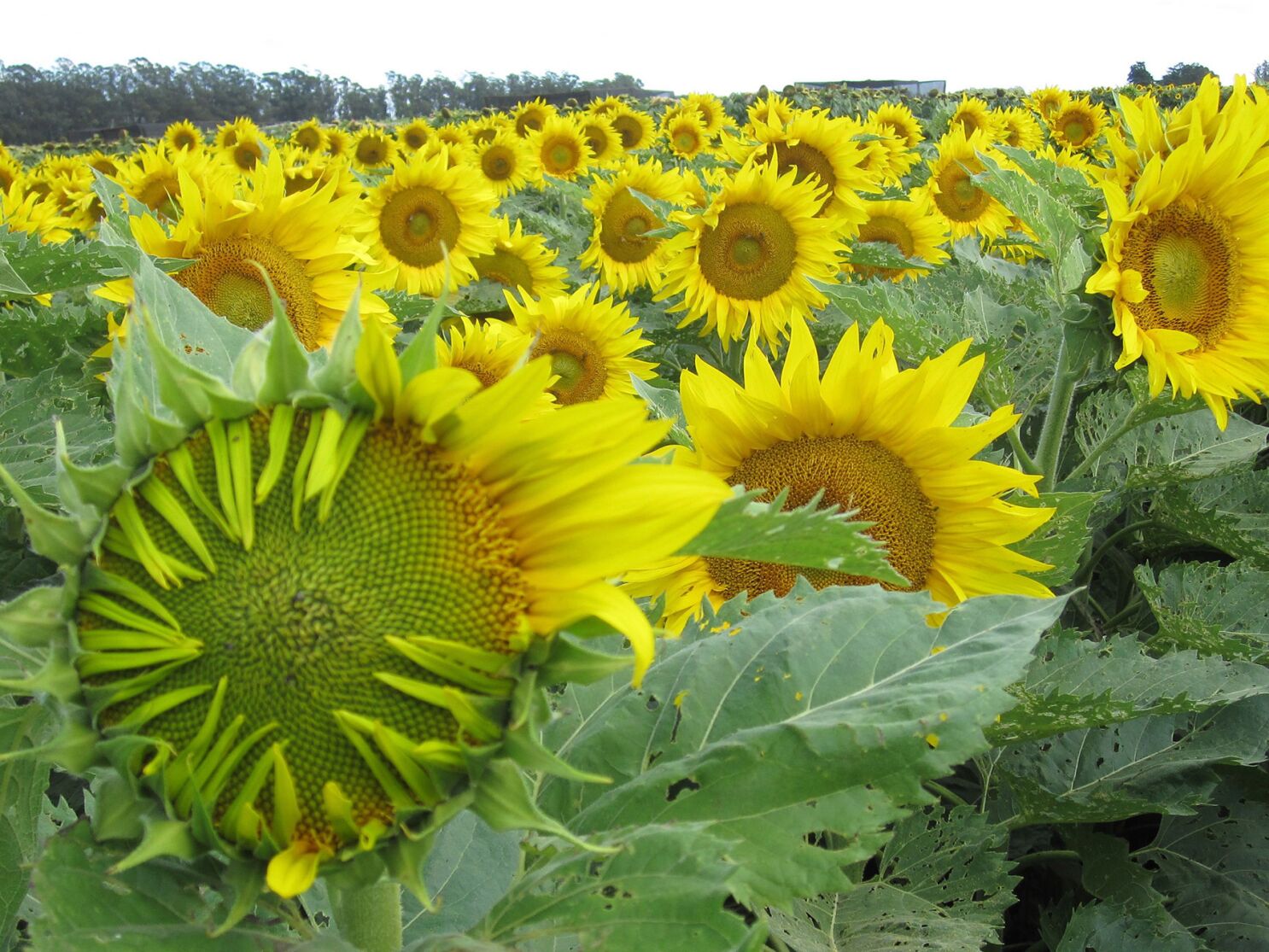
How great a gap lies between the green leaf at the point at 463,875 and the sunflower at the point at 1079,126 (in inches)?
375

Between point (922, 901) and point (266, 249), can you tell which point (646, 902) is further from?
point (266, 249)

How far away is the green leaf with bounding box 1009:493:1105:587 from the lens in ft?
6.30

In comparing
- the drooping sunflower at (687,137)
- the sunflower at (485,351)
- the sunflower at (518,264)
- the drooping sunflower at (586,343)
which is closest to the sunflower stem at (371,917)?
the sunflower at (485,351)

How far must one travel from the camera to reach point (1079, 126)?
926 centimetres

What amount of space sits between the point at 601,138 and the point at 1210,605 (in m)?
8.18

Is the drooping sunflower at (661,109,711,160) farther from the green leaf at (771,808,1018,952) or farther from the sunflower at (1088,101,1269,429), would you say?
the green leaf at (771,808,1018,952)

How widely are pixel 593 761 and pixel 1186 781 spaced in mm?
1639

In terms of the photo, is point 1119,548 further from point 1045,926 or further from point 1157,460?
point 1045,926

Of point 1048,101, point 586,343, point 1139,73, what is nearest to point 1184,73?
point 1139,73

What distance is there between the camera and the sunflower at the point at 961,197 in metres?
5.80

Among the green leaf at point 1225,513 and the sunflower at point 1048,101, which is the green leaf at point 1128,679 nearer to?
the green leaf at point 1225,513

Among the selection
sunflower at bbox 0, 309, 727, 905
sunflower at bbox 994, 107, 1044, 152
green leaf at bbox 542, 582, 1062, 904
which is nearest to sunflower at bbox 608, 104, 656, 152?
sunflower at bbox 994, 107, 1044, 152

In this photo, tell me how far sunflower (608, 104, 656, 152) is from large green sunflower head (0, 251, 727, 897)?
990 centimetres

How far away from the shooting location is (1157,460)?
2.78 meters
